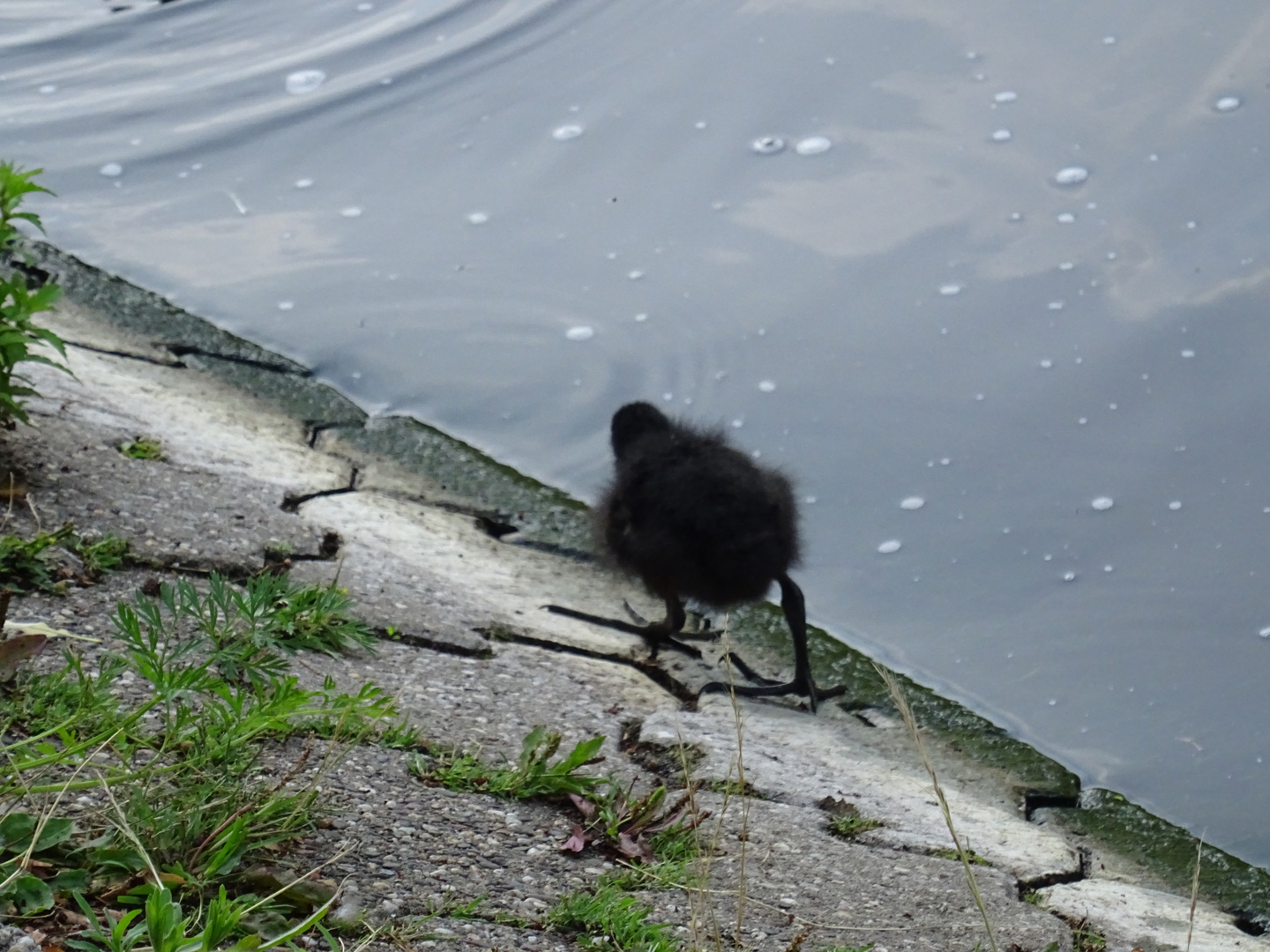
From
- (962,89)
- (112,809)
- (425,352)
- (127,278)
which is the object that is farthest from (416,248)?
(112,809)

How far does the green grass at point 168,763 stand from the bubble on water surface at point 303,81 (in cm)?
407

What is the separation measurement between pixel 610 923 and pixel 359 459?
8.54 feet

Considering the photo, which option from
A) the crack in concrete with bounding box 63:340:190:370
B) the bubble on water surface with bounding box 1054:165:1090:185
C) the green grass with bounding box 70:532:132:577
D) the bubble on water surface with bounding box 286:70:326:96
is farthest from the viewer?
the bubble on water surface with bounding box 286:70:326:96

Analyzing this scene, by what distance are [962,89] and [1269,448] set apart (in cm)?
207

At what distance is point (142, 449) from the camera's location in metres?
3.54

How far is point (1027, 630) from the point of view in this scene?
146 inches

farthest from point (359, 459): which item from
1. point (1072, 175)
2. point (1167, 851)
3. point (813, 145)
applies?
point (1072, 175)

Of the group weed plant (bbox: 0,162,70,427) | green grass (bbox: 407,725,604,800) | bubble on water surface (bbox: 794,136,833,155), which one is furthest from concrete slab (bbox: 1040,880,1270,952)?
bubble on water surface (bbox: 794,136,833,155)

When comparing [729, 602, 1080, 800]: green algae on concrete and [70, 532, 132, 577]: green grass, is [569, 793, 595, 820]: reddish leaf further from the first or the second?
[729, 602, 1080, 800]: green algae on concrete

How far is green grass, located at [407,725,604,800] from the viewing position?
7.52 feet

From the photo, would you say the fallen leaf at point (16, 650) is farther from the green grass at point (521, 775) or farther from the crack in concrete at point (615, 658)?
the crack in concrete at point (615, 658)

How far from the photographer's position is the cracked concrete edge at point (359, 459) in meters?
3.18

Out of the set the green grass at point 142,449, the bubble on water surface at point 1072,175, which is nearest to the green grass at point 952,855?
the green grass at point 142,449

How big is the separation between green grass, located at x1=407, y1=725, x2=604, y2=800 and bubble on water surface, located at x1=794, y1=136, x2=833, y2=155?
337cm
